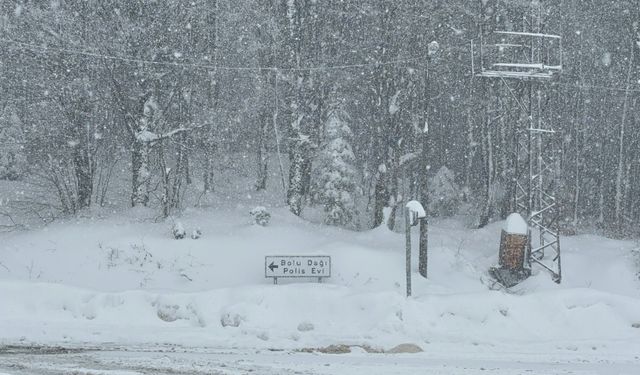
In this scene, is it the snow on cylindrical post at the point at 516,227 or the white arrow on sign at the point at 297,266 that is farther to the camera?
the snow on cylindrical post at the point at 516,227

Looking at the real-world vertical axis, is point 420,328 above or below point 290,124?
below

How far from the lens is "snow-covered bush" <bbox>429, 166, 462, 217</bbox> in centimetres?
3619

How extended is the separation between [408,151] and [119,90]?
13.5m

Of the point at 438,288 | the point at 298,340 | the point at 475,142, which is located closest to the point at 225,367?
the point at 298,340

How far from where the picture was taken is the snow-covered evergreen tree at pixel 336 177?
93.9ft

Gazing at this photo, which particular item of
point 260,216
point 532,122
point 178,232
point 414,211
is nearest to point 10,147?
point 178,232

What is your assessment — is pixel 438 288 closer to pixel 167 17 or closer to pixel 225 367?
pixel 225 367

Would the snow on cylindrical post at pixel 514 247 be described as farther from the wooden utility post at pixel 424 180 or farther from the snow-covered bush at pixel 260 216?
the snow-covered bush at pixel 260 216

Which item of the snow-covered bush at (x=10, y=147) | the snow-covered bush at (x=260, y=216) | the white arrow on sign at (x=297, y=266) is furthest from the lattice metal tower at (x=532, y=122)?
the snow-covered bush at (x=10, y=147)

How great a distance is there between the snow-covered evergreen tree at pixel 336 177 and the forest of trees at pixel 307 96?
63 mm

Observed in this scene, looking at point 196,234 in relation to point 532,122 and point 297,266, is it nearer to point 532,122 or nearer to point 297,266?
point 297,266

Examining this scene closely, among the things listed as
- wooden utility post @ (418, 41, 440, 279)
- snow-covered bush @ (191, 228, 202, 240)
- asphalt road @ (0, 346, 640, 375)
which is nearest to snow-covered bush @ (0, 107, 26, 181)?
snow-covered bush @ (191, 228, 202, 240)

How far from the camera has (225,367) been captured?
10.7 metres

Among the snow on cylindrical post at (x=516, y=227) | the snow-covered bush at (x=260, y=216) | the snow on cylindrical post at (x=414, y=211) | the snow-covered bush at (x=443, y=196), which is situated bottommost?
the snow-covered bush at (x=443, y=196)
